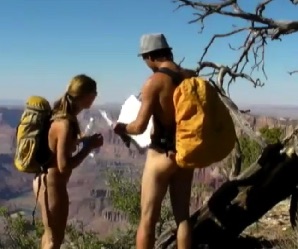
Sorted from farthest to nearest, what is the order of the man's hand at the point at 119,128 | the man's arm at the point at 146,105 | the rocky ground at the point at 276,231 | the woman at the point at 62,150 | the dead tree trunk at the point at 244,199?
1. the rocky ground at the point at 276,231
2. the dead tree trunk at the point at 244,199
3. the man's hand at the point at 119,128
4. the woman at the point at 62,150
5. the man's arm at the point at 146,105

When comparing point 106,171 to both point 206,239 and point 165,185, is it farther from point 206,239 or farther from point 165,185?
point 165,185

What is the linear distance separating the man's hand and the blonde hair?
0.83 ft

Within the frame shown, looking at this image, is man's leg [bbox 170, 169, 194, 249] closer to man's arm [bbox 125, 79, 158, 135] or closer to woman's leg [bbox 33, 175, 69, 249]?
man's arm [bbox 125, 79, 158, 135]

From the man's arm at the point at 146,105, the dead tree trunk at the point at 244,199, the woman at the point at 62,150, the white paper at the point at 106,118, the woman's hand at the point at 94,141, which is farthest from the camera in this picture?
the dead tree trunk at the point at 244,199

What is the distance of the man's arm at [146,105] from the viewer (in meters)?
3.69

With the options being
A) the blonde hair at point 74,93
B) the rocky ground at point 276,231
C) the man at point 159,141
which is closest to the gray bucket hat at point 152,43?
the man at point 159,141

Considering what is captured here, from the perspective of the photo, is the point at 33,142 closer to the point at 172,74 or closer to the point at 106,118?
the point at 106,118

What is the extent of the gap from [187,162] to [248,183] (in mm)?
1495

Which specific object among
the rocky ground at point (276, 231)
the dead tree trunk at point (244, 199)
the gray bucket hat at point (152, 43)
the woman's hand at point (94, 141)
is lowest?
the rocky ground at point (276, 231)

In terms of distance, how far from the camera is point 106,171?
10.6 m

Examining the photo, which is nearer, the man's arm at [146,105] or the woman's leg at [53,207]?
the man's arm at [146,105]

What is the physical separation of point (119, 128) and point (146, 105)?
1.23 feet

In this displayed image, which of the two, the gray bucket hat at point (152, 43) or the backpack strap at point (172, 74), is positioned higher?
the gray bucket hat at point (152, 43)

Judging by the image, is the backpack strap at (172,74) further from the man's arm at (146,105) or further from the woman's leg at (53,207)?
the woman's leg at (53,207)
